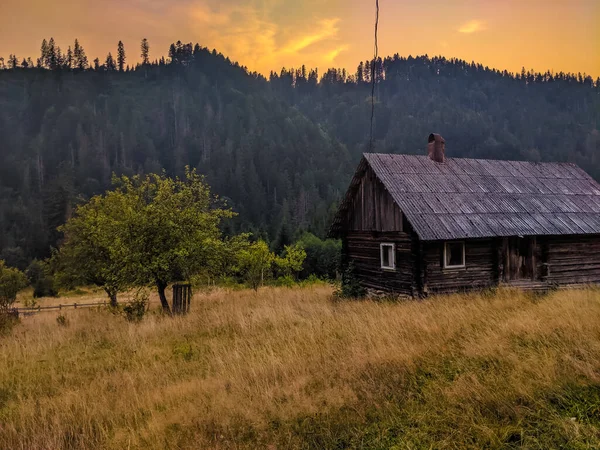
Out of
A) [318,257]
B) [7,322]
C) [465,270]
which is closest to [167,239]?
[7,322]

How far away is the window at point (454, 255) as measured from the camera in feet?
53.0

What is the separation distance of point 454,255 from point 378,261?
340 centimetres

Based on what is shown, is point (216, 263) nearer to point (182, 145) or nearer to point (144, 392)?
point (144, 392)

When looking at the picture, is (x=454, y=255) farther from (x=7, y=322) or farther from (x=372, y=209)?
(x=7, y=322)

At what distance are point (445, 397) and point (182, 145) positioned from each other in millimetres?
179363

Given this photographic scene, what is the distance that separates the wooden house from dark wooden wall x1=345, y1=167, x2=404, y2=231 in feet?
0.15

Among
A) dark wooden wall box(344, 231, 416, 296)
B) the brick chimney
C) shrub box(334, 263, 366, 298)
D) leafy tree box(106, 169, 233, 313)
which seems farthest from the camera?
the brick chimney

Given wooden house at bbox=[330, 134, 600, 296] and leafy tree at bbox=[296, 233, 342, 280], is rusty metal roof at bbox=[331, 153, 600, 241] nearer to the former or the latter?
wooden house at bbox=[330, 134, 600, 296]

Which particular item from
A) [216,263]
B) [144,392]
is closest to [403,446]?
[144,392]

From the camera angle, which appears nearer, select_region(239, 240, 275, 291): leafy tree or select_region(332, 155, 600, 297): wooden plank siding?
select_region(332, 155, 600, 297): wooden plank siding

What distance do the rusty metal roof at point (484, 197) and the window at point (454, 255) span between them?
1037mm

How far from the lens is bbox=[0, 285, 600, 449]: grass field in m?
4.86

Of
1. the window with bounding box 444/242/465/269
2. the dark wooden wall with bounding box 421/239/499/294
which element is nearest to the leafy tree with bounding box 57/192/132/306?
the dark wooden wall with bounding box 421/239/499/294

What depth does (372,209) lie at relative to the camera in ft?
60.0
